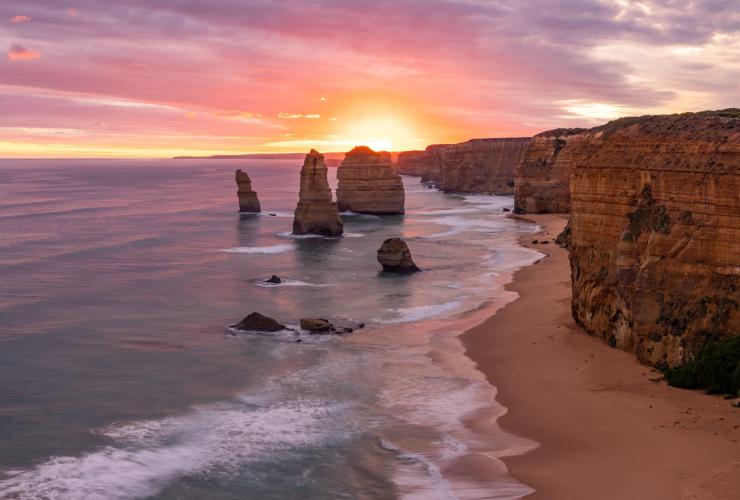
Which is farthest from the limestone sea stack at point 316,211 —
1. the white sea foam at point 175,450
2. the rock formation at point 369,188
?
the white sea foam at point 175,450

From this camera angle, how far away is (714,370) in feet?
73.0

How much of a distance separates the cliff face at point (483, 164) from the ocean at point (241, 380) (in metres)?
88.2

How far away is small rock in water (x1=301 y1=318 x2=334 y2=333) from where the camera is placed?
117ft

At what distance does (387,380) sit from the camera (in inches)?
1102

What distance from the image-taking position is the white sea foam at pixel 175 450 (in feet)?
62.1

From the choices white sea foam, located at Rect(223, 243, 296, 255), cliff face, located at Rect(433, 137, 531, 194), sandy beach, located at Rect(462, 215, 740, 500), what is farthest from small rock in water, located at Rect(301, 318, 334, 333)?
cliff face, located at Rect(433, 137, 531, 194)

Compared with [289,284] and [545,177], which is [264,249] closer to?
[289,284]

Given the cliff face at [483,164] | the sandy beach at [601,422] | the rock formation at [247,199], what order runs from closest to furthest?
the sandy beach at [601,422]
the rock formation at [247,199]
the cliff face at [483,164]

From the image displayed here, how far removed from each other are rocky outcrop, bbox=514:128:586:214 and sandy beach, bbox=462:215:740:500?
71.6 m

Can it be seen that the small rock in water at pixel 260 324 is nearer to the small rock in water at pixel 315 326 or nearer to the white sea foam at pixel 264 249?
the small rock in water at pixel 315 326

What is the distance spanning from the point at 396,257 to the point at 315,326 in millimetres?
18888

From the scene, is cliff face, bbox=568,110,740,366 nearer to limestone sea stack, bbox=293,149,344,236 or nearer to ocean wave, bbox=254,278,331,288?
ocean wave, bbox=254,278,331,288

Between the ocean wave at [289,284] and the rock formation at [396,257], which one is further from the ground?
the rock formation at [396,257]

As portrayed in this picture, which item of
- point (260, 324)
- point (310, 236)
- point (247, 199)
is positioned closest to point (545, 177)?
point (310, 236)
